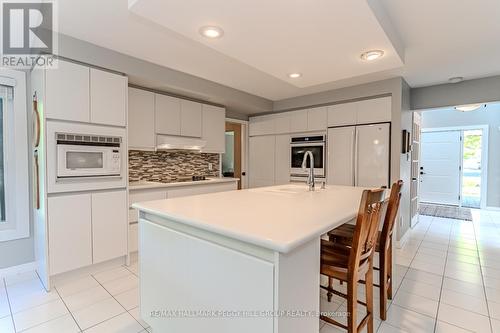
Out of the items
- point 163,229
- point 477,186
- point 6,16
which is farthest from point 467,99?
point 6,16

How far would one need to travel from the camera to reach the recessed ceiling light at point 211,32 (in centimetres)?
180

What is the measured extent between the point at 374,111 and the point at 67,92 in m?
3.73

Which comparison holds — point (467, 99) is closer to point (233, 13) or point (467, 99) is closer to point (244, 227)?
point (233, 13)

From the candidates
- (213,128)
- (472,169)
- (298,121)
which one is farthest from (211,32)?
(472,169)

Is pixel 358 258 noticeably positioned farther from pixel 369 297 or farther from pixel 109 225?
pixel 109 225

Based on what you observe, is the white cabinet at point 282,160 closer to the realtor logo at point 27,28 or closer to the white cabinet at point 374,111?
the white cabinet at point 374,111

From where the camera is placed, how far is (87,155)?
2.53 m

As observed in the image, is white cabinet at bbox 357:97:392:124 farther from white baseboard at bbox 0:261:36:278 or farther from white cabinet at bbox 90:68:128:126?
white baseboard at bbox 0:261:36:278

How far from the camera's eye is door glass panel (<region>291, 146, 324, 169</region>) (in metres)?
4.17

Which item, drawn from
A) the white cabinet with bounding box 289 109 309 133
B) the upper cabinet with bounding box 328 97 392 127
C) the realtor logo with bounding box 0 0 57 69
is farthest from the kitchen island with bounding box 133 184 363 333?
the white cabinet with bounding box 289 109 309 133

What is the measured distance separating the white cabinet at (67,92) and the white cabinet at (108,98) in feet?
0.18

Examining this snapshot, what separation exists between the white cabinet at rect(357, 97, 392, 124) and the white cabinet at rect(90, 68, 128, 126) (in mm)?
3179

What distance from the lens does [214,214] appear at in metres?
1.37

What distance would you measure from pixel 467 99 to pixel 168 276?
459cm
